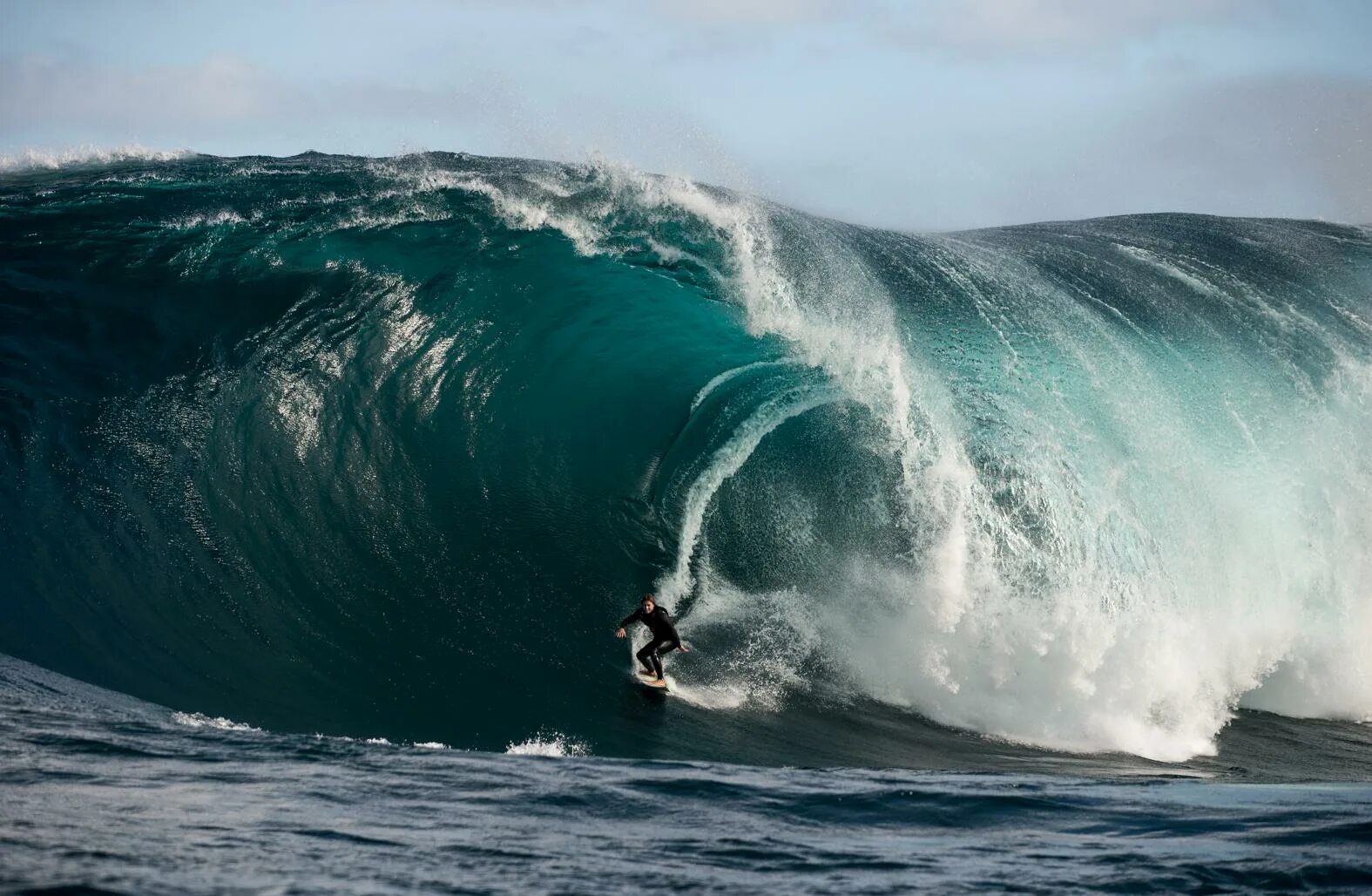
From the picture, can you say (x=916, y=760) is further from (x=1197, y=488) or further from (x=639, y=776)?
(x=1197, y=488)

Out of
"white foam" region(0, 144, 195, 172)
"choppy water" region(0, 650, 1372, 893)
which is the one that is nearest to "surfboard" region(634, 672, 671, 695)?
"choppy water" region(0, 650, 1372, 893)

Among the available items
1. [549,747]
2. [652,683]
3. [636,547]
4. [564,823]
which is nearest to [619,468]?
[636,547]

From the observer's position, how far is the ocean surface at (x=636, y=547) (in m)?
5.50

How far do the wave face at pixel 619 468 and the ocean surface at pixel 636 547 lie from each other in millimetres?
44

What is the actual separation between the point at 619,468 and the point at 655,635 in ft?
8.82

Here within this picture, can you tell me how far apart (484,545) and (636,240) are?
5.20m

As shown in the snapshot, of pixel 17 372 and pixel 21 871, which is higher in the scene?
pixel 17 372

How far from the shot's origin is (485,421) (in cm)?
1162

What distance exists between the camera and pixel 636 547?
1062 centimetres

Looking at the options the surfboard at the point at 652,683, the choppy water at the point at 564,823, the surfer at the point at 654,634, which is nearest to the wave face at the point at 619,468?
the surfboard at the point at 652,683

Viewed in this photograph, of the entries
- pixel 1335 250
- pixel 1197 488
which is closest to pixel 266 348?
pixel 1197 488

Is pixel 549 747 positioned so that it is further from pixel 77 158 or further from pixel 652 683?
pixel 77 158

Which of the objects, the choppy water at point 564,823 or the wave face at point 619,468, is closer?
the choppy water at point 564,823

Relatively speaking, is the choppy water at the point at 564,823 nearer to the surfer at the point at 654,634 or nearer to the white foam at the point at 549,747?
the white foam at the point at 549,747
